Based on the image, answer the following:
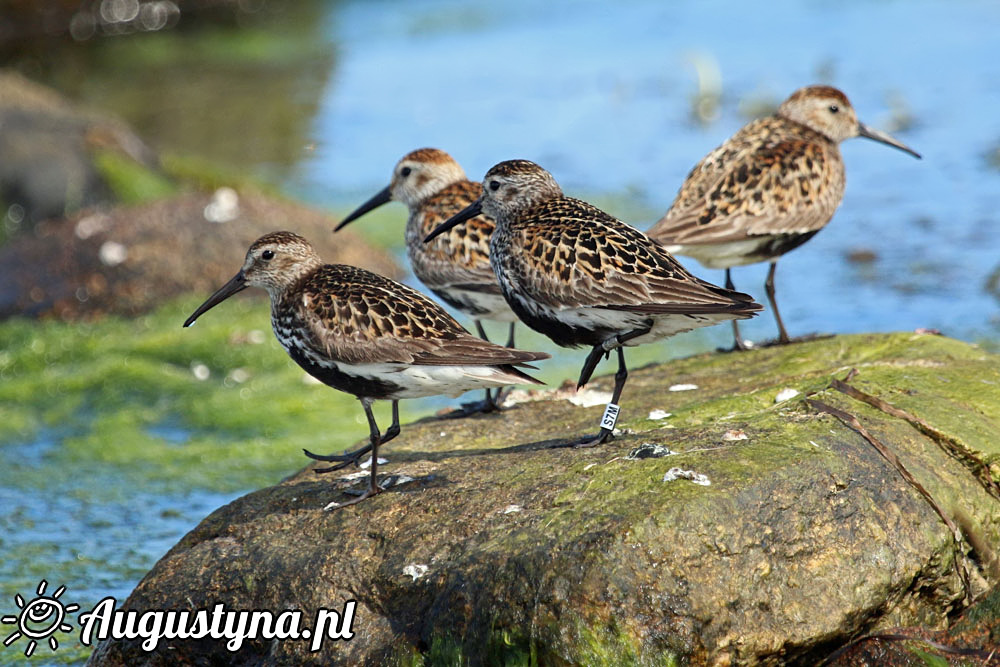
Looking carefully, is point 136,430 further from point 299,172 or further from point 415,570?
point 299,172

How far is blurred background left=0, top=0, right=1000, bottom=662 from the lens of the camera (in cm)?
958

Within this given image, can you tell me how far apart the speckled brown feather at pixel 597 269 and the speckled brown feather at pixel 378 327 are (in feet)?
1.60

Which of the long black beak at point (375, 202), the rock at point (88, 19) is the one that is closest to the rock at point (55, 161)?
the long black beak at point (375, 202)

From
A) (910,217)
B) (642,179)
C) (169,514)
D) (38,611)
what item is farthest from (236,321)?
(910,217)

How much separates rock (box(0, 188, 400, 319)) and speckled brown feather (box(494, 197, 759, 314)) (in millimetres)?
6019

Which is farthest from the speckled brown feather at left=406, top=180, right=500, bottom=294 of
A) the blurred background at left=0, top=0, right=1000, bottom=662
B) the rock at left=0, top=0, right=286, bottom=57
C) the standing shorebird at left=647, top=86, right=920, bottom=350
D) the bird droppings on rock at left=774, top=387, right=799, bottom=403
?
the rock at left=0, top=0, right=286, bottom=57

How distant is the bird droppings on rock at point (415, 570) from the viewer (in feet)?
17.1

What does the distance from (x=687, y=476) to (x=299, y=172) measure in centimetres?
1237

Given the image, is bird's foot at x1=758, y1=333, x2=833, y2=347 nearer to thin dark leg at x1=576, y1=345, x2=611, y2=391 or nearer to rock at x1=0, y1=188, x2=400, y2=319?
thin dark leg at x1=576, y1=345, x2=611, y2=391

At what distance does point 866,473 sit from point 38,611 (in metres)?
4.75

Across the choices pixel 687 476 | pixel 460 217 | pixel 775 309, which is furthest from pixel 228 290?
pixel 775 309

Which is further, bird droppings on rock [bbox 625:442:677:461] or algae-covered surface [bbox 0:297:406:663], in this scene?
algae-covered surface [bbox 0:297:406:663]

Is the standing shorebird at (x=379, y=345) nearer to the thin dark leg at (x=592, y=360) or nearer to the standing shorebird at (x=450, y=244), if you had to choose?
the thin dark leg at (x=592, y=360)

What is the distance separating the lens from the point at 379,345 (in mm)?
5824
